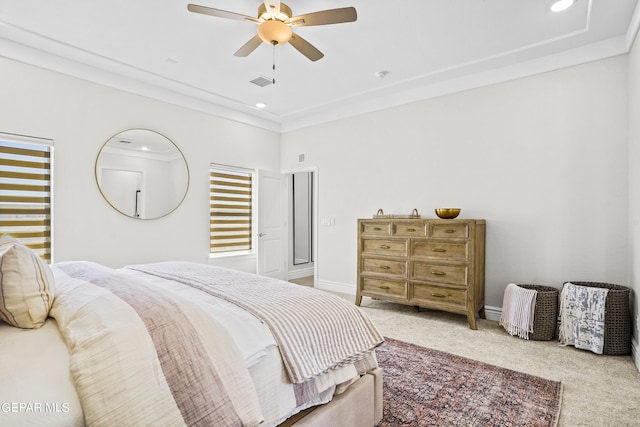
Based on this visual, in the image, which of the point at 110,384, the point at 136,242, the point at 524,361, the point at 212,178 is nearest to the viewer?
the point at 110,384

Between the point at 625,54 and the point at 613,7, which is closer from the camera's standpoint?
the point at 613,7

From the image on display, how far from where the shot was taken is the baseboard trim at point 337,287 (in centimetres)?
491

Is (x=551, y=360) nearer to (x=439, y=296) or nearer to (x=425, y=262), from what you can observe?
(x=439, y=296)

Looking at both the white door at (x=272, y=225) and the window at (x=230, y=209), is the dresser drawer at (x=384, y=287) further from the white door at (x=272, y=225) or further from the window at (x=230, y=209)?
the window at (x=230, y=209)

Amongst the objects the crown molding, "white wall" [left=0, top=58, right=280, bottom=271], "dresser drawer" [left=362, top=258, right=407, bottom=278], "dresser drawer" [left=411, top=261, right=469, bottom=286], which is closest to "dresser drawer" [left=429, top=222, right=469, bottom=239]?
"dresser drawer" [left=411, top=261, right=469, bottom=286]

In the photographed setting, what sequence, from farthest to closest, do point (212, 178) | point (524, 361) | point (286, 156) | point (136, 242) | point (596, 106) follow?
point (286, 156)
point (212, 178)
point (136, 242)
point (596, 106)
point (524, 361)

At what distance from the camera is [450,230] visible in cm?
352

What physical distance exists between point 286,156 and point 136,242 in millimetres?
2726

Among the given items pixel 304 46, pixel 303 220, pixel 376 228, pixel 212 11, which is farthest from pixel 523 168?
pixel 303 220

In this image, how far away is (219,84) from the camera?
4.17m

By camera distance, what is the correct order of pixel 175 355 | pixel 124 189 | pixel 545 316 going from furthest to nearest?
1. pixel 124 189
2. pixel 545 316
3. pixel 175 355

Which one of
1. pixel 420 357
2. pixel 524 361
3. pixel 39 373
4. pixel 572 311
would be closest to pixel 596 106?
pixel 572 311

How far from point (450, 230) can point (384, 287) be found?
1057 millimetres

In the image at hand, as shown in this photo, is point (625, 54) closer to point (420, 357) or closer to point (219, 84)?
point (420, 357)
